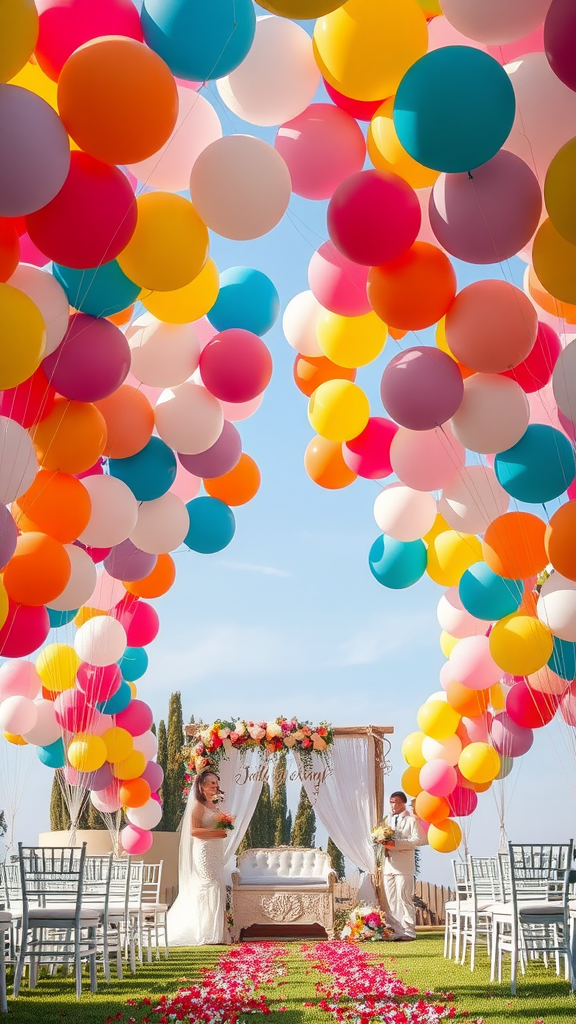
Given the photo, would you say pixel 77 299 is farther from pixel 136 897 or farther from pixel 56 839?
pixel 56 839

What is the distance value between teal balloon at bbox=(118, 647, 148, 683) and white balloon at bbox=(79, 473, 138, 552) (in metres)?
2.72

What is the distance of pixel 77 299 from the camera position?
12.3 ft

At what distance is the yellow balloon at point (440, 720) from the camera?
7047 mm

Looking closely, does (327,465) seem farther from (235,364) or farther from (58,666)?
(58,666)

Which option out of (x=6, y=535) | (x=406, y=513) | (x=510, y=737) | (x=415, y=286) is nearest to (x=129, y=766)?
(x=510, y=737)

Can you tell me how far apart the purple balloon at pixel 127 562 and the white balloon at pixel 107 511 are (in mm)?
690

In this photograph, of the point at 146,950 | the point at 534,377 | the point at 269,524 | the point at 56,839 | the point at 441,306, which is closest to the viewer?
the point at 441,306

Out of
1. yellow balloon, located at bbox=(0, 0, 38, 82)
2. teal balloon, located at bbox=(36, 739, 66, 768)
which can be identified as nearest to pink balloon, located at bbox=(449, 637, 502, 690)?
teal balloon, located at bbox=(36, 739, 66, 768)

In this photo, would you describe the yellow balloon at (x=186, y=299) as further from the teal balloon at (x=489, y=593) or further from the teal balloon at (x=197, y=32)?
the teal balloon at (x=489, y=593)

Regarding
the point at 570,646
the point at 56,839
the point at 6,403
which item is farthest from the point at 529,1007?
the point at 56,839

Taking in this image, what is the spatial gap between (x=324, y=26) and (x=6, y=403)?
1.99 m

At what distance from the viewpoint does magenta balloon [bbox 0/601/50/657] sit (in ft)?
14.3

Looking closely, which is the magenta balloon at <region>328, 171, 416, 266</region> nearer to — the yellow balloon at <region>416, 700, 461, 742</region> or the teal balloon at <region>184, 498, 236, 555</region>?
the teal balloon at <region>184, 498, 236, 555</region>

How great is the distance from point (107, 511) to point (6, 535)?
1109 millimetres
